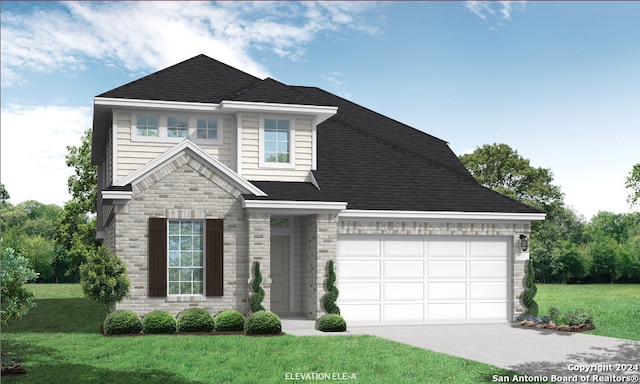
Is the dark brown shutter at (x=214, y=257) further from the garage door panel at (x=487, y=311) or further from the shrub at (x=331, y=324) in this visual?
the garage door panel at (x=487, y=311)

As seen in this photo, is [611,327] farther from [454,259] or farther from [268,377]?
[268,377]

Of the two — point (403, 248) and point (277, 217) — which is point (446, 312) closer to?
point (403, 248)

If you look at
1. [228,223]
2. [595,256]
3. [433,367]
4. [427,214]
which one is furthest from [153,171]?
[595,256]

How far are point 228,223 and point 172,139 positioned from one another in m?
3.39

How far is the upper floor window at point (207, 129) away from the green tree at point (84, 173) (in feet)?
53.4

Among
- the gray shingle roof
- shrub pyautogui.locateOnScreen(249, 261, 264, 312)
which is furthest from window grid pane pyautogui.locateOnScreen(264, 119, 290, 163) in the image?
shrub pyautogui.locateOnScreen(249, 261, 264, 312)

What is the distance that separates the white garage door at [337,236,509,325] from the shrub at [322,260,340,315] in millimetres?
591

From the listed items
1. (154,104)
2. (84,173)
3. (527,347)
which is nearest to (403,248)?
(527,347)

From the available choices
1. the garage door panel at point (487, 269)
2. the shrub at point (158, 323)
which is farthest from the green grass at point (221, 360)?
the garage door panel at point (487, 269)

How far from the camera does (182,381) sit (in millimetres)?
11984

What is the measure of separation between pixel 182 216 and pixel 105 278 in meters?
2.45

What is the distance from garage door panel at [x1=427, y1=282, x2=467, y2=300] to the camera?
20844mm

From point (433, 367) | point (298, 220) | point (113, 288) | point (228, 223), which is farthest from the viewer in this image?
point (298, 220)

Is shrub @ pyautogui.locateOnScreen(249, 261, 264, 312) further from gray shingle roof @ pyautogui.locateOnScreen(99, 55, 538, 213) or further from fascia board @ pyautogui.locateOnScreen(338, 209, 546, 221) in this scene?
fascia board @ pyautogui.locateOnScreen(338, 209, 546, 221)
